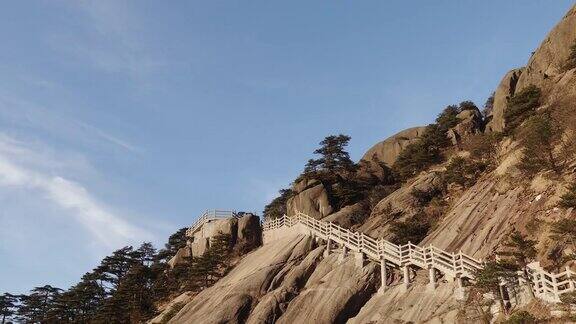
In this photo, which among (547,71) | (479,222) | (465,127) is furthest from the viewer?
(465,127)

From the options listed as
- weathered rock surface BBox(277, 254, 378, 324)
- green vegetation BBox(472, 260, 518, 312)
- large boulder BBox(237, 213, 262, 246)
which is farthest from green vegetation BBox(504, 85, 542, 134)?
large boulder BBox(237, 213, 262, 246)

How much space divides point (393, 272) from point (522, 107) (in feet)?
65.7

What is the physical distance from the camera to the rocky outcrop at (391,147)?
7031cm

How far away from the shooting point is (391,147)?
71.6 m

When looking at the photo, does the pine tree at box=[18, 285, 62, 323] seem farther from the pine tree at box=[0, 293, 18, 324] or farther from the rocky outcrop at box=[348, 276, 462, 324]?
the rocky outcrop at box=[348, 276, 462, 324]

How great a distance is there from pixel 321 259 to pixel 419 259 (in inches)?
331

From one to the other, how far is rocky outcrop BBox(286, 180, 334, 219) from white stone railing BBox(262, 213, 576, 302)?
8.22m

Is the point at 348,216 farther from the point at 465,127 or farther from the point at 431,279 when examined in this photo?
the point at 431,279

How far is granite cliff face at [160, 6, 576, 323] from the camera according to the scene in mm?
28984

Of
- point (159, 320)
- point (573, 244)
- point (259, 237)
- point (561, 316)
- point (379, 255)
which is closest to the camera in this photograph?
point (561, 316)

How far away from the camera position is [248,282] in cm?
3672

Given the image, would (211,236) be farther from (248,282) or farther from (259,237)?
(248,282)

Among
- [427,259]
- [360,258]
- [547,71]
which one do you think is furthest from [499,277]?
[547,71]

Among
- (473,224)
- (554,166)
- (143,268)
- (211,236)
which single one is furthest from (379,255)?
(143,268)
